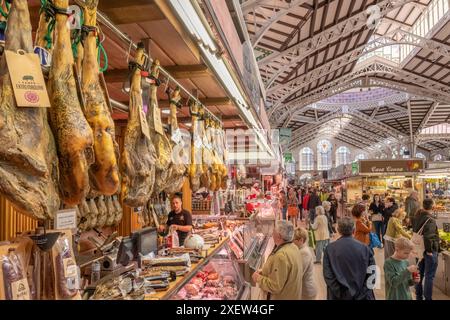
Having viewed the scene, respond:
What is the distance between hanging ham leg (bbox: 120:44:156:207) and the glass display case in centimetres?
109

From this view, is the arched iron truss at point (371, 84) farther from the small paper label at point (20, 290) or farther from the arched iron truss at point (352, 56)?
the small paper label at point (20, 290)

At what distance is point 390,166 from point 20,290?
1604cm

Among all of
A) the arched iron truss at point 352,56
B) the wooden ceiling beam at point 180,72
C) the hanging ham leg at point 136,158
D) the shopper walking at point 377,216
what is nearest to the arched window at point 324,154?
the arched iron truss at point 352,56

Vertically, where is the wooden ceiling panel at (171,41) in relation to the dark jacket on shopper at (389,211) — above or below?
above

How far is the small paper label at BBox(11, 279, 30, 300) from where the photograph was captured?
1177 millimetres

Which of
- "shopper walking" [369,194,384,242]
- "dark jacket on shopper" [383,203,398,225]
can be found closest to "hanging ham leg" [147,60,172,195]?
"dark jacket on shopper" [383,203,398,225]

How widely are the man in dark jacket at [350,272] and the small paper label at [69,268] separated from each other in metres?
3.28

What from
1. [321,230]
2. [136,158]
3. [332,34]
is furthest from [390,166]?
[136,158]

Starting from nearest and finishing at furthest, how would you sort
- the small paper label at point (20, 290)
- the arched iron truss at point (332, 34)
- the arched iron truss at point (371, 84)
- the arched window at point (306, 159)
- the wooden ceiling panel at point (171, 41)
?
the small paper label at point (20, 290) → the wooden ceiling panel at point (171, 41) → the arched iron truss at point (332, 34) → the arched iron truss at point (371, 84) → the arched window at point (306, 159)

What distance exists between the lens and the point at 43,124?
119 centimetres

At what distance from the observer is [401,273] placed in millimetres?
4508

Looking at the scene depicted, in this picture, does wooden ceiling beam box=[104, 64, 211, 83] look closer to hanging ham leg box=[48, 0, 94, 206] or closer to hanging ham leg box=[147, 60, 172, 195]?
hanging ham leg box=[147, 60, 172, 195]

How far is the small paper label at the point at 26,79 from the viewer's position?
1125 mm
